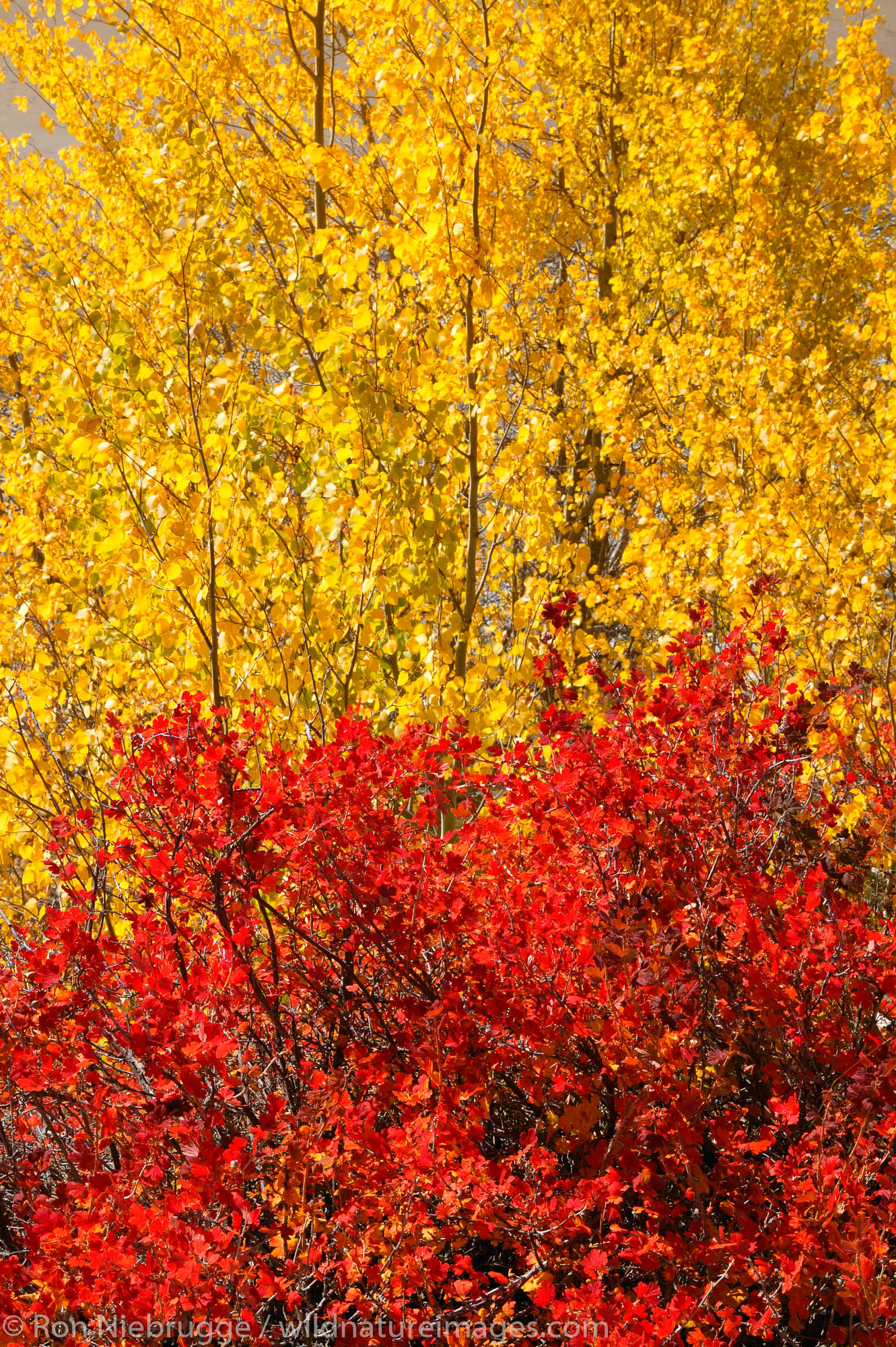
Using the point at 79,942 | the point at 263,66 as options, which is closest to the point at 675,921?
the point at 79,942

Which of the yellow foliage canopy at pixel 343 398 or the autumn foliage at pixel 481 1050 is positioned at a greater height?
the yellow foliage canopy at pixel 343 398

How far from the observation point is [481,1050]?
201cm

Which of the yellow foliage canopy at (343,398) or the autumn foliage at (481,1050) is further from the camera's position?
the yellow foliage canopy at (343,398)

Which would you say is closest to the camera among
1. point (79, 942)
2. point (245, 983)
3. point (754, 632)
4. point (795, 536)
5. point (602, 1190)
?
point (602, 1190)

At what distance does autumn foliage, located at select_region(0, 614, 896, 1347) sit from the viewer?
158 cm

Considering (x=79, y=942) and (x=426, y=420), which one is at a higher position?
(x=426, y=420)

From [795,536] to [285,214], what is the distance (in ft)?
7.78

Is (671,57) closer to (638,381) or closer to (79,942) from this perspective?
(638,381)

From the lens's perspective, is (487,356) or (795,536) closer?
(487,356)

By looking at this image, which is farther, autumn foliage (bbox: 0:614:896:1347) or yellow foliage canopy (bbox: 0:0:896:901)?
yellow foliage canopy (bbox: 0:0:896:901)

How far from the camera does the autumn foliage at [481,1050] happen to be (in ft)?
5.18

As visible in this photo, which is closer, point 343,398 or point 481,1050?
point 481,1050

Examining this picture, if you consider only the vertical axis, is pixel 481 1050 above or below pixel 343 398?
below

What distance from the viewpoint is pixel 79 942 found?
173cm
